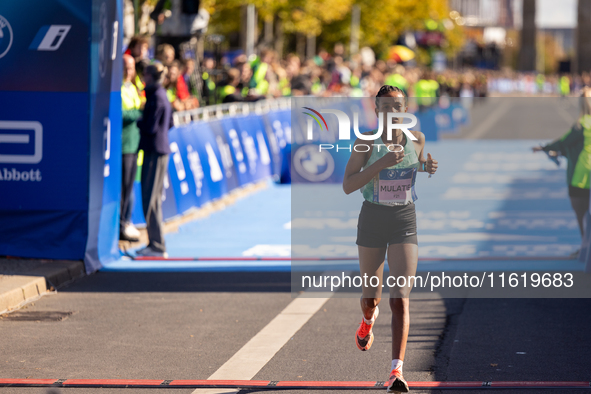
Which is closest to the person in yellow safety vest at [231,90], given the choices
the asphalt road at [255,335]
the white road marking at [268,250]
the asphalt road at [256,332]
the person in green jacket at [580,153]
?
the white road marking at [268,250]

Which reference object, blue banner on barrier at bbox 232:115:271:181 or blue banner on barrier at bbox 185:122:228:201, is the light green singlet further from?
blue banner on barrier at bbox 232:115:271:181

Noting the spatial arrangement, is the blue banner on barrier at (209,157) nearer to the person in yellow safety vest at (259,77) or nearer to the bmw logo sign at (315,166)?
the bmw logo sign at (315,166)

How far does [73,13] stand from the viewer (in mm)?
9281

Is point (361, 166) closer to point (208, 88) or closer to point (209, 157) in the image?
point (209, 157)

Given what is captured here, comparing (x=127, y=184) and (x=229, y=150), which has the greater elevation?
(x=229, y=150)

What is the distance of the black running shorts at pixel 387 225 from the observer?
5617mm

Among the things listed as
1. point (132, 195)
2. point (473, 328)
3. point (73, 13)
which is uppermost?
point (73, 13)

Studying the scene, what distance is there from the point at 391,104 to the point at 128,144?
18.9 feet

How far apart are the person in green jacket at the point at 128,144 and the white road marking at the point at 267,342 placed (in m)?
3.23

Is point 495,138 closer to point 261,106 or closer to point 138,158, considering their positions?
point 261,106

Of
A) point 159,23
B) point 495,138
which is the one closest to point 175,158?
point 159,23

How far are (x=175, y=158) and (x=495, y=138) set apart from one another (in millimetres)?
19676

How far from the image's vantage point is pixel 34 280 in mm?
8516

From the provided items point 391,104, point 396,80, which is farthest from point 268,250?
point 396,80
